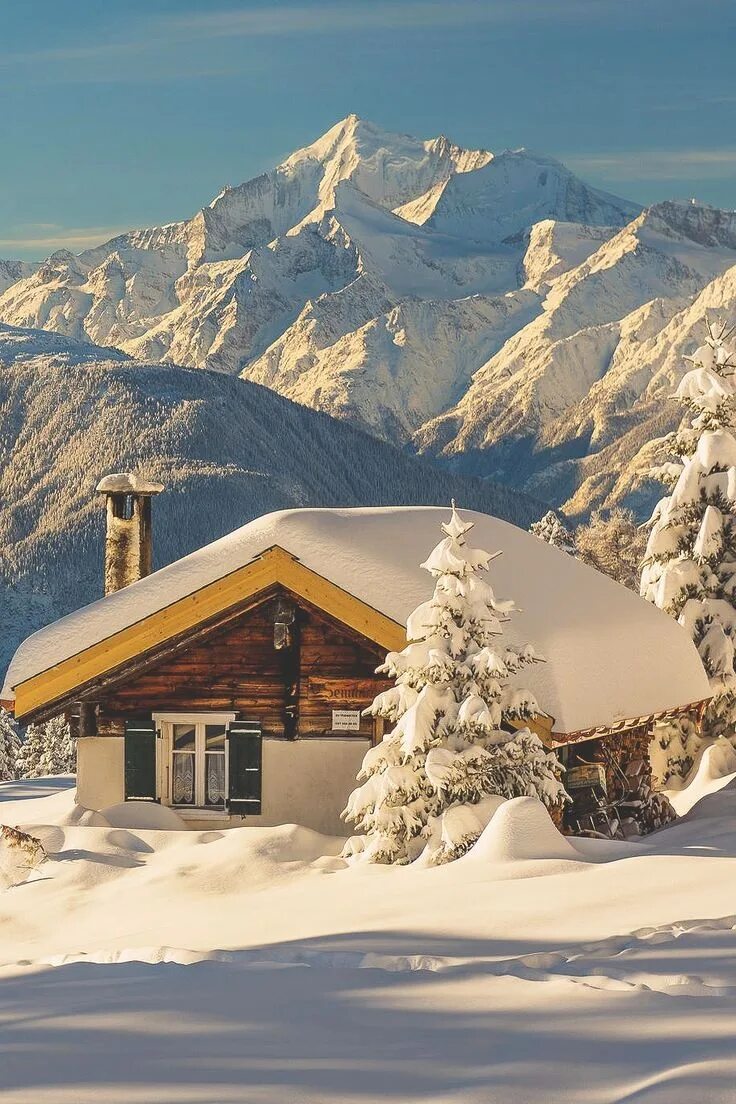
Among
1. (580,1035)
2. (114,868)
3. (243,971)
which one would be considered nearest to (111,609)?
(114,868)

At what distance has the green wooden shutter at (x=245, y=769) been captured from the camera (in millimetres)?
18672

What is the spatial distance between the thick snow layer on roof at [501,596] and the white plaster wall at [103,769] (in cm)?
119

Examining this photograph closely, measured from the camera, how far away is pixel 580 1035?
7277 millimetres

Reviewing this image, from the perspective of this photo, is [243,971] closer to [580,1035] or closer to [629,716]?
[580,1035]

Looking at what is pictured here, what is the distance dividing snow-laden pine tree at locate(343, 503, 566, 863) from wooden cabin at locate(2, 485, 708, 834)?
8.46 feet

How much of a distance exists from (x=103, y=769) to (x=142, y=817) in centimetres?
108

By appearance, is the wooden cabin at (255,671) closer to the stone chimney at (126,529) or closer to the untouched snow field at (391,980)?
the untouched snow field at (391,980)

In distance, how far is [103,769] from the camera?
1919cm

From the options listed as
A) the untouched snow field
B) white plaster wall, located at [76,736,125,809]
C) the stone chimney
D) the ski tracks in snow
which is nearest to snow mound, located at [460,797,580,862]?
the untouched snow field

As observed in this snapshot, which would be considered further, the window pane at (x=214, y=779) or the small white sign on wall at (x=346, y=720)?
the window pane at (x=214, y=779)

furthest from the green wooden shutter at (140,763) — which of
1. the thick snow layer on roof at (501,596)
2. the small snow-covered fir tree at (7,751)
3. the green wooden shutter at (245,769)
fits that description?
the small snow-covered fir tree at (7,751)

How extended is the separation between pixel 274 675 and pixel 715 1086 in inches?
511

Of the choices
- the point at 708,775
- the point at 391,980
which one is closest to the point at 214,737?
the point at 708,775

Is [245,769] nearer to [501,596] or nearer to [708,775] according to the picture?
[501,596]
